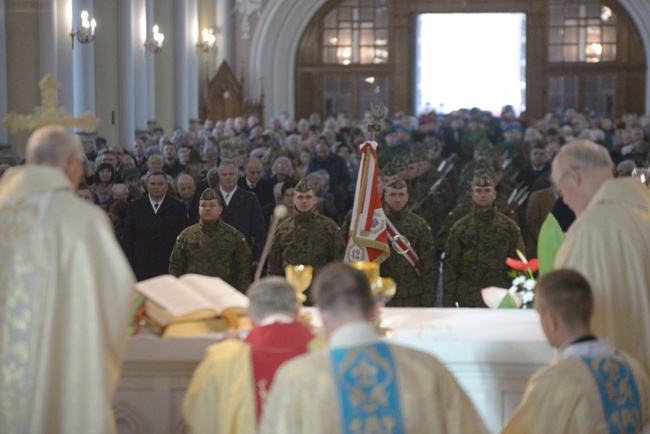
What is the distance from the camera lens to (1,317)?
4859 millimetres

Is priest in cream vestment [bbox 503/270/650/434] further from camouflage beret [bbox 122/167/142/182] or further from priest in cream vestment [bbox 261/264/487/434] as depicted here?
camouflage beret [bbox 122/167/142/182]

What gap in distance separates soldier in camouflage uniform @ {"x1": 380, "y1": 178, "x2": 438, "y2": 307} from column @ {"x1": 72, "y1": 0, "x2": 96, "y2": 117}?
967 centimetres

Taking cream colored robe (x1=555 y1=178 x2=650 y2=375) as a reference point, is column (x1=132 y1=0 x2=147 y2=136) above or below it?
above

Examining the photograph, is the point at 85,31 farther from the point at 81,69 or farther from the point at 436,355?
the point at 436,355

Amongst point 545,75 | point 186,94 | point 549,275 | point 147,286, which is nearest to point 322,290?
point 549,275

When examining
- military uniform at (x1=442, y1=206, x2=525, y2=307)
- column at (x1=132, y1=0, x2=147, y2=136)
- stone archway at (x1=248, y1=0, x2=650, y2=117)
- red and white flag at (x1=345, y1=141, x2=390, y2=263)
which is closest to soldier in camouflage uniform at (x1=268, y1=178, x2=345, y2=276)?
red and white flag at (x1=345, y1=141, x2=390, y2=263)

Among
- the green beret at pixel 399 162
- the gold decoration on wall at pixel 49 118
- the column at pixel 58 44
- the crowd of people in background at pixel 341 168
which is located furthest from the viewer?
the column at pixel 58 44

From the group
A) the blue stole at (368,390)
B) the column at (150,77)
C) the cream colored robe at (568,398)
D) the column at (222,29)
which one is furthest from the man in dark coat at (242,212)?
the column at (222,29)

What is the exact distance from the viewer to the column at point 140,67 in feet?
68.6

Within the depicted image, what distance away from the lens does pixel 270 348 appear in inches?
183

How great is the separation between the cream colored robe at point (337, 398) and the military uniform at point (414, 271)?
4.84 m

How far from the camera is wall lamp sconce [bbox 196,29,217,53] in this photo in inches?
1024

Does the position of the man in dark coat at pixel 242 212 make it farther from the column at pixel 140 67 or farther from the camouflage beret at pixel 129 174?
the column at pixel 140 67

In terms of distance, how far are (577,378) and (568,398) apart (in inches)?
3.2
